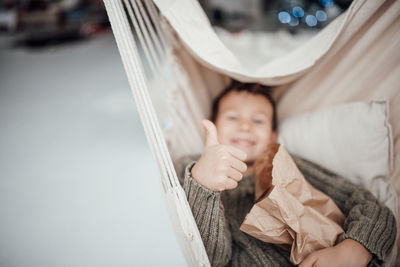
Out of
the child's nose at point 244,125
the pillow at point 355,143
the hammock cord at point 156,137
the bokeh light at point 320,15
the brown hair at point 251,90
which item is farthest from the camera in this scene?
the bokeh light at point 320,15

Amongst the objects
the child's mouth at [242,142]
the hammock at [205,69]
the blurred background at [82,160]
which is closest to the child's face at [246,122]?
the child's mouth at [242,142]

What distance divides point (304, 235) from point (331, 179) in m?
0.26

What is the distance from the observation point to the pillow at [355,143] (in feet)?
2.43

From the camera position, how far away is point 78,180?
135 centimetres

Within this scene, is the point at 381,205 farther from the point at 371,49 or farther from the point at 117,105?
the point at 117,105

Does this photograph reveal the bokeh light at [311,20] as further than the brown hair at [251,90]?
Yes

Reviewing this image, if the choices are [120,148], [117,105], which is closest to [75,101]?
[117,105]

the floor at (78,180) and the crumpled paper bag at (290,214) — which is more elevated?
the crumpled paper bag at (290,214)

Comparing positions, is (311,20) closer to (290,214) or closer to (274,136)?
(274,136)

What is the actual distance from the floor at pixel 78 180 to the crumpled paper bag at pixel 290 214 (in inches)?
21.8

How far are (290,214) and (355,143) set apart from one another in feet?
1.28

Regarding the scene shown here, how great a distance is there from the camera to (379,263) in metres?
0.59

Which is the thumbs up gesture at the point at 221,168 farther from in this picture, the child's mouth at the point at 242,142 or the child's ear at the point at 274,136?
the child's ear at the point at 274,136

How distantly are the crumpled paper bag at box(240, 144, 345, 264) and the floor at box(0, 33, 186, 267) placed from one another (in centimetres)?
A: 55
